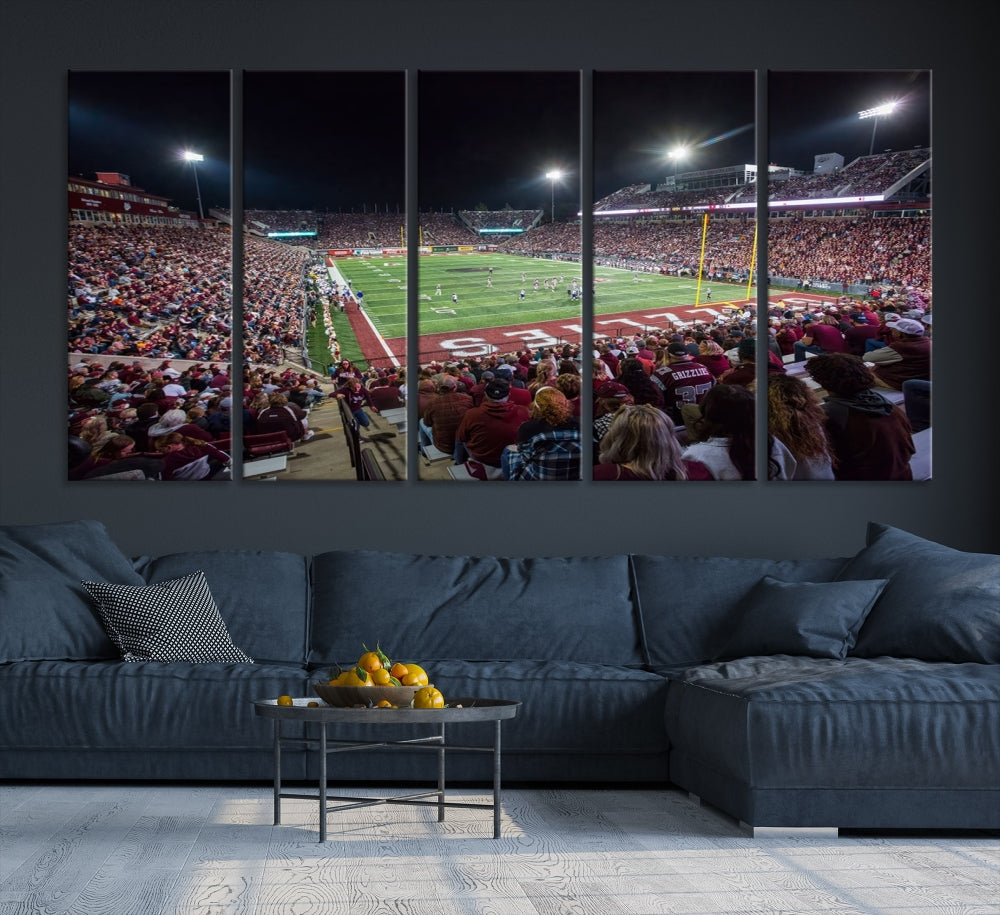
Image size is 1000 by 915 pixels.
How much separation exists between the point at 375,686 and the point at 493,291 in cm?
263

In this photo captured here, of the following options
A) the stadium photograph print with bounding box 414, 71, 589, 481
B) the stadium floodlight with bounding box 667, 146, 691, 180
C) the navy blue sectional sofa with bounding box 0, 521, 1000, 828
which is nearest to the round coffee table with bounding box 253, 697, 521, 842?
the navy blue sectional sofa with bounding box 0, 521, 1000, 828

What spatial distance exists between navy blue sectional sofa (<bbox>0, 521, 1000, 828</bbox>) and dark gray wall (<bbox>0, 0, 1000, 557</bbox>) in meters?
0.44

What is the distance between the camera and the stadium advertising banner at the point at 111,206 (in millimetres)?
5828

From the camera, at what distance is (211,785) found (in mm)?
4516

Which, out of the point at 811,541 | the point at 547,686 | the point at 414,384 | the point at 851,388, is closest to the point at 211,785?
the point at 547,686

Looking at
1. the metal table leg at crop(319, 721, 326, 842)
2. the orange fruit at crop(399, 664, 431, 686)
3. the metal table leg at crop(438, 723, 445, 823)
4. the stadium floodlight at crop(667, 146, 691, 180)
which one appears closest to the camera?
the metal table leg at crop(319, 721, 326, 842)

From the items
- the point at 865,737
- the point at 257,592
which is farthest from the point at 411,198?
the point at 865,737

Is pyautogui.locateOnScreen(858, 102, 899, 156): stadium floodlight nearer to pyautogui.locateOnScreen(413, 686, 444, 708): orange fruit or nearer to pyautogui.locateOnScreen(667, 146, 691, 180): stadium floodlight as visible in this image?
pyautogui.locateOnScreen(667, 146, 691, 180): stadium floodlight

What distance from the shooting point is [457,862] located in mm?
3387

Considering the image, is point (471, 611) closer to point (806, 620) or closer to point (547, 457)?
point (547, 457)

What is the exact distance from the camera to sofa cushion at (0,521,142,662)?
4793mm

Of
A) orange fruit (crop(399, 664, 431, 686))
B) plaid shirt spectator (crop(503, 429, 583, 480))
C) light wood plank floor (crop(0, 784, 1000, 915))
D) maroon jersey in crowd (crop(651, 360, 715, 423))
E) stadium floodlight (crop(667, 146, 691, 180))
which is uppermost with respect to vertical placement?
stadium floodlight (crop(667, 146, 691, 180))

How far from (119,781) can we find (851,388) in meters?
3.54

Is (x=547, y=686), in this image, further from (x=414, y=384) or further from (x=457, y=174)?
(x=457, y=174)
